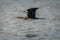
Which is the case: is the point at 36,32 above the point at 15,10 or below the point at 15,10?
below

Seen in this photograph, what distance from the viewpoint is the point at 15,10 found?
3879 millimetres

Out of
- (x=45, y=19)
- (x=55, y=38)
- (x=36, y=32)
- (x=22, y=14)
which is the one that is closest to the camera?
(x=55, y=38)

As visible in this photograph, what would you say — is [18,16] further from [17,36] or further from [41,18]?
[17,36]

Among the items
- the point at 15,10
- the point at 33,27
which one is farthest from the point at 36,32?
the point at 15,10

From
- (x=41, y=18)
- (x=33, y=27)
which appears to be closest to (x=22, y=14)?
(x=41, y=18)

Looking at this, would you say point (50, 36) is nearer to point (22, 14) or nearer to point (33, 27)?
point (33, 27)

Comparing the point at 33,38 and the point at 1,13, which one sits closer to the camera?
the point at 33,38

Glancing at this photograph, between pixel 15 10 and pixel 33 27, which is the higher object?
pixel 15 10

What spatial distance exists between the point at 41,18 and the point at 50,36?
778 mm

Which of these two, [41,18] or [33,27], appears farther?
[41,18]

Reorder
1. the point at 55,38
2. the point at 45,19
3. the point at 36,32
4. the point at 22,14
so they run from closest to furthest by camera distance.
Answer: the point at 55,38, the point at 36,32, the point at 45,19, the point at 22,14

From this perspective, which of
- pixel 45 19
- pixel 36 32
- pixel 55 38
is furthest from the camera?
pixel 45 19

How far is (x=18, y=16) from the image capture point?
3551 millimetres

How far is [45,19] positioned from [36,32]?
571 millimetres
